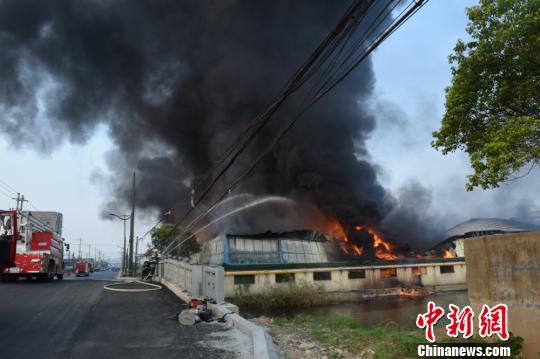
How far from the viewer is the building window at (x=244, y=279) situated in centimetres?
2653

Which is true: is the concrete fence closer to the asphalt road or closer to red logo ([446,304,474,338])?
the asphalt road

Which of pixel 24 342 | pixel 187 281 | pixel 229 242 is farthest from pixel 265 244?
pixel 24 342

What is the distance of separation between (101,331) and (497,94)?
10.4 meters

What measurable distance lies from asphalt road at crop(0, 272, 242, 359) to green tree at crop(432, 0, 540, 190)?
7047 mm

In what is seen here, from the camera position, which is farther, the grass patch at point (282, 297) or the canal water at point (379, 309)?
the grass patch at point (282, 297)

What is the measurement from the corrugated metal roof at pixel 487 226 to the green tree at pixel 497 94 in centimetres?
4602

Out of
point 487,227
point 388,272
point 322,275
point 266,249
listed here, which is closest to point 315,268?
point 322,275

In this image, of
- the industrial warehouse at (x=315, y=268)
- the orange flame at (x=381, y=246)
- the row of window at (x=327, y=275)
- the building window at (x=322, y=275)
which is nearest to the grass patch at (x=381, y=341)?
the row of window at (x=327, y=275)

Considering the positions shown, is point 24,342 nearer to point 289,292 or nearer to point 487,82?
point 487,82

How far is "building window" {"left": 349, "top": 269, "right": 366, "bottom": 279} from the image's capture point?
31.3 metres

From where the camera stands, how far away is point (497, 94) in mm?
9742

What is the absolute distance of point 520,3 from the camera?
888 cm

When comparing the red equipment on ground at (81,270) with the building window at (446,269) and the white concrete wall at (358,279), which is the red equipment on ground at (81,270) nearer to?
the white concrete wall at (358,279)

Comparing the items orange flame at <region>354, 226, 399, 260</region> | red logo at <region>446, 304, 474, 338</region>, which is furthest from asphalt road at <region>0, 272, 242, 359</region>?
orange flame at <region>354, 226, 399, 260</region>
